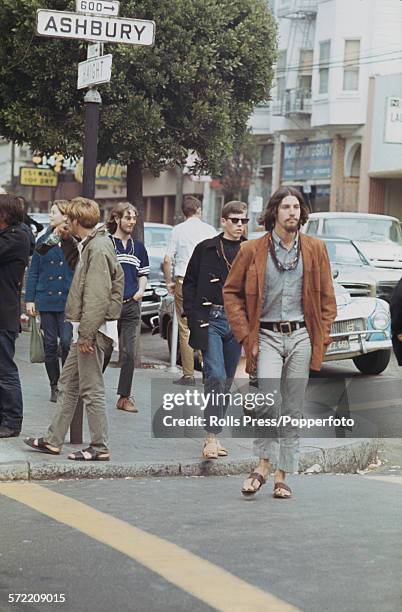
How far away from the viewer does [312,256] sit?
26.3 ft

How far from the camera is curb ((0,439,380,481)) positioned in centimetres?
878

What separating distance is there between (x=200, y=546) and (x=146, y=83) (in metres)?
10.6

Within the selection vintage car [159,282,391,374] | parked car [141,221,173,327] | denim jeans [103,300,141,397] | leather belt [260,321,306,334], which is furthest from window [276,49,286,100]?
leather belt [260,321,306,334]

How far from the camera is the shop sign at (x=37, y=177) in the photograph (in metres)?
50.4

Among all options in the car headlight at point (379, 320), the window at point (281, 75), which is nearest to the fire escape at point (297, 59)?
the window at point (281, 75)

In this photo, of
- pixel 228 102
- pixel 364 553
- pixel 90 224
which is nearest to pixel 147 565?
pixel 364 553

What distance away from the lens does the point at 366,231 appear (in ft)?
71.5

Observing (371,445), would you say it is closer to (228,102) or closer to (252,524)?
(252,524)

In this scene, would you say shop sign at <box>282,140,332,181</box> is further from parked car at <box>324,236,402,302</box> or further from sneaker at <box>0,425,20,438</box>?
sneaker at <box>0,425,20,438</box>

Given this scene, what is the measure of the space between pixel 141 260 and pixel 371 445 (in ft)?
9.54

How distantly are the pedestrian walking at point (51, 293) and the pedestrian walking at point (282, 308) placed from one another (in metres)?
3.47

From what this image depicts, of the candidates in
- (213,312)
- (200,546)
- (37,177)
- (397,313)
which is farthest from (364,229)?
(37,177)

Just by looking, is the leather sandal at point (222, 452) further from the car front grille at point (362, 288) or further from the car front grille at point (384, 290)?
the car front grille at point (384, 290)

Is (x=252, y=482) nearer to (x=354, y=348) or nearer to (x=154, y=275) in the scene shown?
(x=354, y=348)
